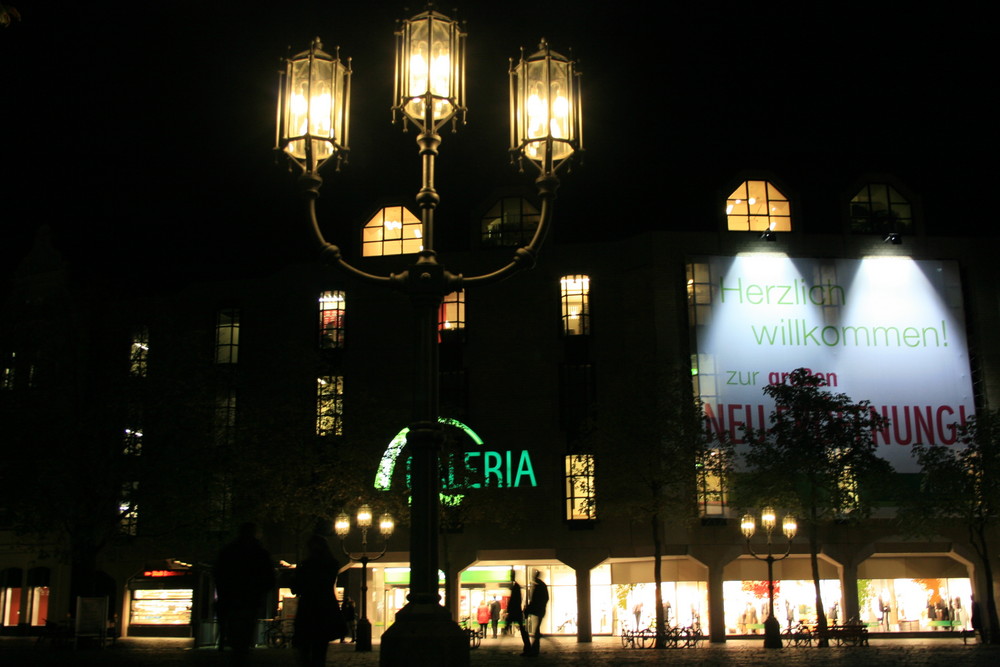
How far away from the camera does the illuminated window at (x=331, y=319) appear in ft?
159

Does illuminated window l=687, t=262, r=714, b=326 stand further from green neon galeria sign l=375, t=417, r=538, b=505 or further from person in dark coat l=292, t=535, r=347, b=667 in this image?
person in dark coat l=292, t=535, r=347, b=667

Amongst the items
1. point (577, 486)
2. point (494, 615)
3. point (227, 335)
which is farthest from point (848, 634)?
point (227, 335)

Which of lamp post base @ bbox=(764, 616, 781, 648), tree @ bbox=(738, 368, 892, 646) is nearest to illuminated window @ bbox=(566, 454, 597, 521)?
tree @ bbox=(738, 368, 892, 646)

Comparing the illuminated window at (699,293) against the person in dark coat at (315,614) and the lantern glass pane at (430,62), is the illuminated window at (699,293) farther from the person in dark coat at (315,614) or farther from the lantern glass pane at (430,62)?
the person in dark coat at (315,614)

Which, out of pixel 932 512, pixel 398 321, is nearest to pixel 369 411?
pixel 398 321

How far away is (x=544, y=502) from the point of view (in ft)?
148

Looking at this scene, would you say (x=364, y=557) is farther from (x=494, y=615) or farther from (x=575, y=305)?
(x=575, y=305)

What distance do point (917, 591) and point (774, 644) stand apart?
15209 millimetres

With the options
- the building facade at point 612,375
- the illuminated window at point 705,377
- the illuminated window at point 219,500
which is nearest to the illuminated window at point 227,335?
the building facade at point 612,375

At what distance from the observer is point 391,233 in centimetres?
4941

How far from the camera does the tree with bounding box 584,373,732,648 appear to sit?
38.3m

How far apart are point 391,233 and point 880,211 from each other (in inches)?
901

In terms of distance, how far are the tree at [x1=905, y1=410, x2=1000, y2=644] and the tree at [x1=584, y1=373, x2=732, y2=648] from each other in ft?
24.9

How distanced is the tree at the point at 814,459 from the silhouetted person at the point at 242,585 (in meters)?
29.3
